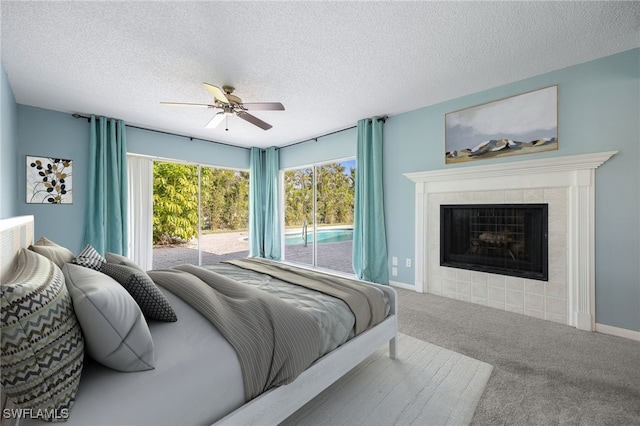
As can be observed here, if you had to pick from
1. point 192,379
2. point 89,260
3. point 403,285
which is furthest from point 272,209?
point 192,379

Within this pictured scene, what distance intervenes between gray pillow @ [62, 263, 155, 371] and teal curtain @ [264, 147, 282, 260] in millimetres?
4736

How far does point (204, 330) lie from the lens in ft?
4.14

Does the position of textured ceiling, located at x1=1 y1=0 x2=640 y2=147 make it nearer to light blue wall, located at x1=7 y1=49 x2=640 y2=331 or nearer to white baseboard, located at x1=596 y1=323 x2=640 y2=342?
light blue wall, located at x1=7 y1=49 x2=640 y2=331

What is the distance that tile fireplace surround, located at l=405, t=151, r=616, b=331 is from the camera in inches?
102

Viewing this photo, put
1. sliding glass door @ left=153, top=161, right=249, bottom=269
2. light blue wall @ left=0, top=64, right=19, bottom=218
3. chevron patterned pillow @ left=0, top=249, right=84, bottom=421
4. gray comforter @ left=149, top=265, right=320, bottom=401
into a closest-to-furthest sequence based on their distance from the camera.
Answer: chevron patterned pillow @ left=0, top=249, right=84, bottom=421 → gray comforter @ left=149, top=265, right=320, bottom=401 → light blue wall @ left=0, top=64, right=19, bottom=218 → sliding glass door @ left=153, top=161, right=249, bottom=269

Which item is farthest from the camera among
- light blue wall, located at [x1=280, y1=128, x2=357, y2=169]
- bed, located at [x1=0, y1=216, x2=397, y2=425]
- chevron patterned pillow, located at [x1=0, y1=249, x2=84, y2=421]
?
light blue wall, located at [x1=280, y1=128, x2=357, y2=169]

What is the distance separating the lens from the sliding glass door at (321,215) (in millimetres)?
5031

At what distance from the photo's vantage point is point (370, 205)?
415 cm

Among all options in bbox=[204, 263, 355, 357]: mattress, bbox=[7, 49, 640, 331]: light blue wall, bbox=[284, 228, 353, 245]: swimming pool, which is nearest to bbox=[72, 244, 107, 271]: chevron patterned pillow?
bbox=[204, 263, 355, 357]: mattress

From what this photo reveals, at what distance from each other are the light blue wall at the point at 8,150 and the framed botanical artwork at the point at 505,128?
468cm

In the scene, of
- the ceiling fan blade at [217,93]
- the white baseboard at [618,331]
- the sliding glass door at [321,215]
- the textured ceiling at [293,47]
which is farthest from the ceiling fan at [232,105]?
the white baseboard at [618,331]

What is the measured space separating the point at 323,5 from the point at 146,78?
2.03 metres

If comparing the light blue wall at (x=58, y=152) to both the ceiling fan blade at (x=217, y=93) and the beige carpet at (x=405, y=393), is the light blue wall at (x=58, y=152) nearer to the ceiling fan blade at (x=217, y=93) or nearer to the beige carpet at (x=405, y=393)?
the ceiling fan blade at (x=217, y=93)

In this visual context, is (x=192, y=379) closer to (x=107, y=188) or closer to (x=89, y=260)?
(x=89, y=260)
